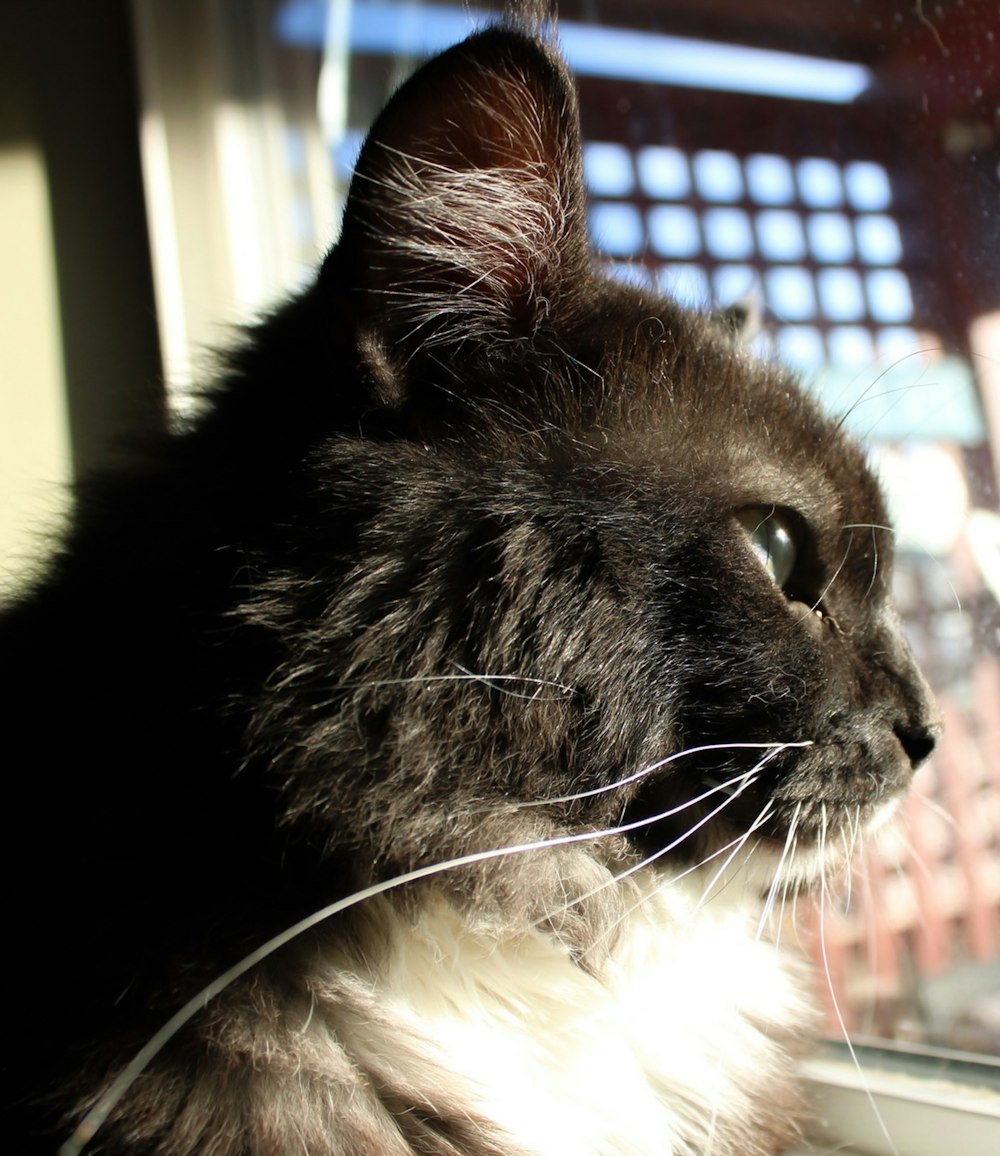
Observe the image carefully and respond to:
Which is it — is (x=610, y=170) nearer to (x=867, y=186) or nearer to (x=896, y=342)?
(x=867, y=186)

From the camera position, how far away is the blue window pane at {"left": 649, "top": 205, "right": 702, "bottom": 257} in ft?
4.78

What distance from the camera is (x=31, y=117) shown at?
6.52 feet

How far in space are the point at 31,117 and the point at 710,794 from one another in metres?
1.95

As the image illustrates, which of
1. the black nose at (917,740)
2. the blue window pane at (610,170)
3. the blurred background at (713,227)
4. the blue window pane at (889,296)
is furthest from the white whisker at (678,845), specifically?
the blue window pane at (610,170)

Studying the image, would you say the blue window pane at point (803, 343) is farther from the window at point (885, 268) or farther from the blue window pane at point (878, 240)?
the blue window pane at point (878, 240)

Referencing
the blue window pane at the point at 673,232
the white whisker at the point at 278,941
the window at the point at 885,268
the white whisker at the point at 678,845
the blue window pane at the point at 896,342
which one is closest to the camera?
the white whisker at the point at 278,941

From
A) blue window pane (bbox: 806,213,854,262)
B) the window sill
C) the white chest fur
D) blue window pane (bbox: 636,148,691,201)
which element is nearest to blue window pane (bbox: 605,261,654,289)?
blue window pane (bbox: 806,213,854,262)

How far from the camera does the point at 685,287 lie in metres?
1.11

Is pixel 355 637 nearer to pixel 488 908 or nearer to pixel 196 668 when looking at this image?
pixel 196 668

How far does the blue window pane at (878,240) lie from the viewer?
1153 millimetres

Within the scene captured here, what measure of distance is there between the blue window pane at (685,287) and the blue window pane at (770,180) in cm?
25

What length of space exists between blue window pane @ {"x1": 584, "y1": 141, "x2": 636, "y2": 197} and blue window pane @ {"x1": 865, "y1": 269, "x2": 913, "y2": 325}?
44 cm

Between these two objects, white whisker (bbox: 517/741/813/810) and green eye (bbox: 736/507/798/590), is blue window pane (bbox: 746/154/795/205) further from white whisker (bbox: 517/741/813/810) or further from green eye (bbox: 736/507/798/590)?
white whisker (bbox: 517/741/813/810)

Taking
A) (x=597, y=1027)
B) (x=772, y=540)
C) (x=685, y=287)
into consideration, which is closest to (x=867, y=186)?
(x=685, y=287)
